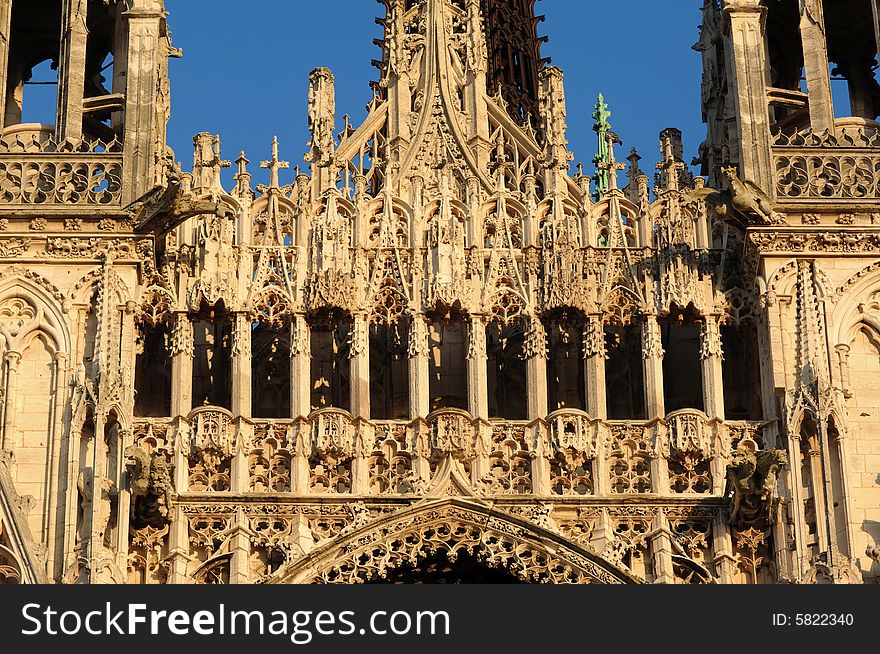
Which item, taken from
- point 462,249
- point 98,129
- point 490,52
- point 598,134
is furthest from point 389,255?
point 598,134

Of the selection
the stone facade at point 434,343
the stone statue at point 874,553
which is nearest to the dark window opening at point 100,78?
the stone facade at point 434,343

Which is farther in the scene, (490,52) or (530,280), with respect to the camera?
(490,52)

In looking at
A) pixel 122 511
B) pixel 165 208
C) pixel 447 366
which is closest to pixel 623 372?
pixel 447 366

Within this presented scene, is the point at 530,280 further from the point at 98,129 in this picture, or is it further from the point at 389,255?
the point at 98,129

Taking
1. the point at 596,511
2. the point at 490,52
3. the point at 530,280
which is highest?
the point at 490,52

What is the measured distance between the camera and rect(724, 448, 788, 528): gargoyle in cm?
2942

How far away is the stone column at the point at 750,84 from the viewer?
31.8 metres

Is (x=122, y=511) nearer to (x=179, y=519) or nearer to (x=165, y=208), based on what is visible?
(x=179, y=519)

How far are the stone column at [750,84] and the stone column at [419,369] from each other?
3441 millimetres

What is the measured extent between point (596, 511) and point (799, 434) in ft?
6.48

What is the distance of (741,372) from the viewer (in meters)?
32.0

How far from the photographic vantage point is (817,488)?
3000 centimetres

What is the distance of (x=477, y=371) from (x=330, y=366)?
5.45ft

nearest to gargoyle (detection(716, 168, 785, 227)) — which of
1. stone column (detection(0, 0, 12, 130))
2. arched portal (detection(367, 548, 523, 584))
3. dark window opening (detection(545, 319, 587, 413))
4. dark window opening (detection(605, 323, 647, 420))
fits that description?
dark window opening (detection(605, 323, 647, 420))
